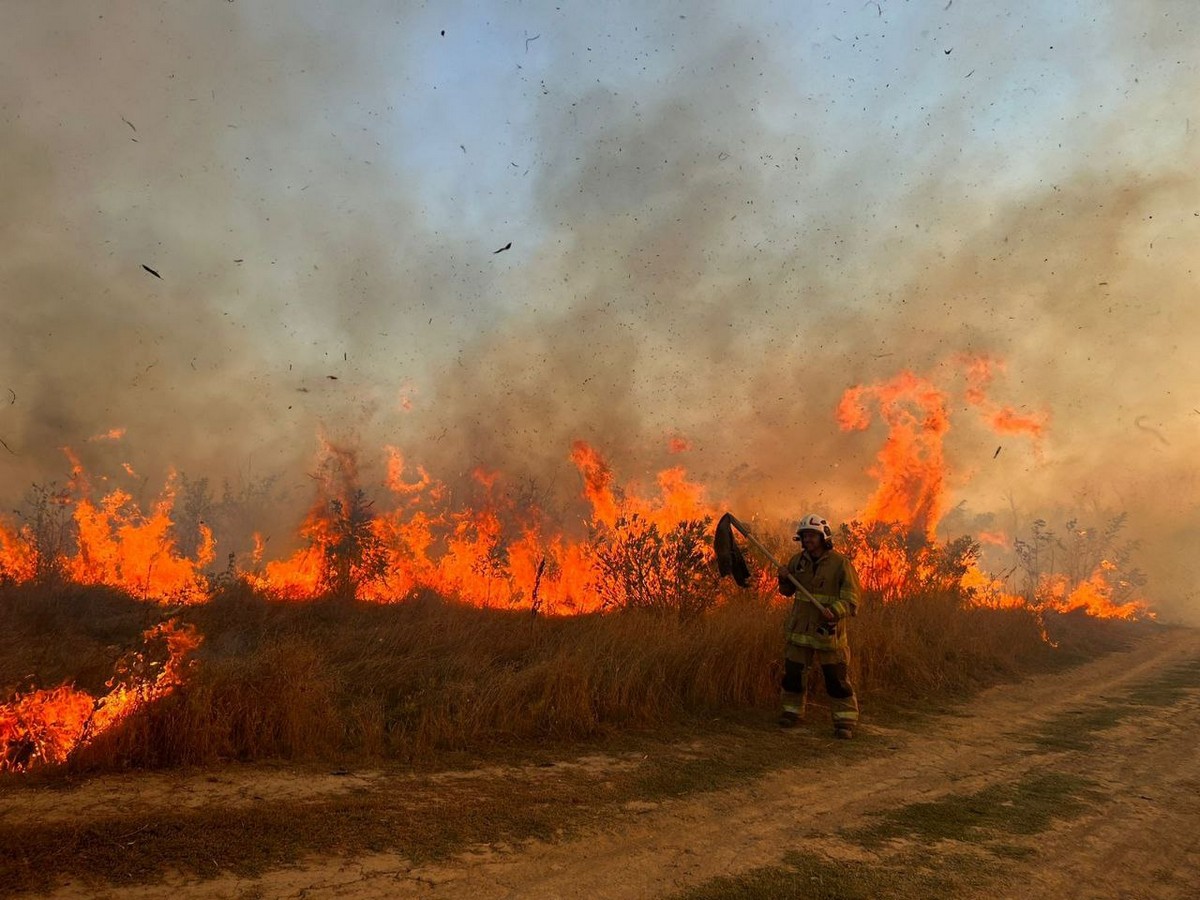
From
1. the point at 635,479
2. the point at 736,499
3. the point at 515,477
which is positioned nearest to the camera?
the point at 635,479

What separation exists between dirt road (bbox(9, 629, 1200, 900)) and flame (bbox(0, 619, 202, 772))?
62 cm

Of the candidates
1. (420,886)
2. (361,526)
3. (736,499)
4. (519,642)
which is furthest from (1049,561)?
(420,886)

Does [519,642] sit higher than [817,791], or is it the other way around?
[519,642]

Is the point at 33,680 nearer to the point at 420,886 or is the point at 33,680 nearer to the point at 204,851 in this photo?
the point at 204,851

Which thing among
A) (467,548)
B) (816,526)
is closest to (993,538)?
(467,548)

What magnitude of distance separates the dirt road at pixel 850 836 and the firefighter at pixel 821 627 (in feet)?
1.45

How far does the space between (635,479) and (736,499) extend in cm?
935

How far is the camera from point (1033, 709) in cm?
949

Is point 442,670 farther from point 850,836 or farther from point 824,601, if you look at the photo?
point 850,836

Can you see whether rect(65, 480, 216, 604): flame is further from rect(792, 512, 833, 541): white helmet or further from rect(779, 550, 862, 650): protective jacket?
rect(792, 512, 833, 541): white helmet

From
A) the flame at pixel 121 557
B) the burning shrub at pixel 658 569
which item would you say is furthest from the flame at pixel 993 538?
the flame at pixel 121 557

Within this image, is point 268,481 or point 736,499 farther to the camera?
point 268,481

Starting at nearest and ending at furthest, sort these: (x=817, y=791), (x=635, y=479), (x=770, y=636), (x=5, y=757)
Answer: (x=5, y=757)
(x=817, y=791)
(x=770, y=636)
(x=635, y=479)

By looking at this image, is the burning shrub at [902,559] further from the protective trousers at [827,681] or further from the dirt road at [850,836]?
the dirt road at [850,836]
